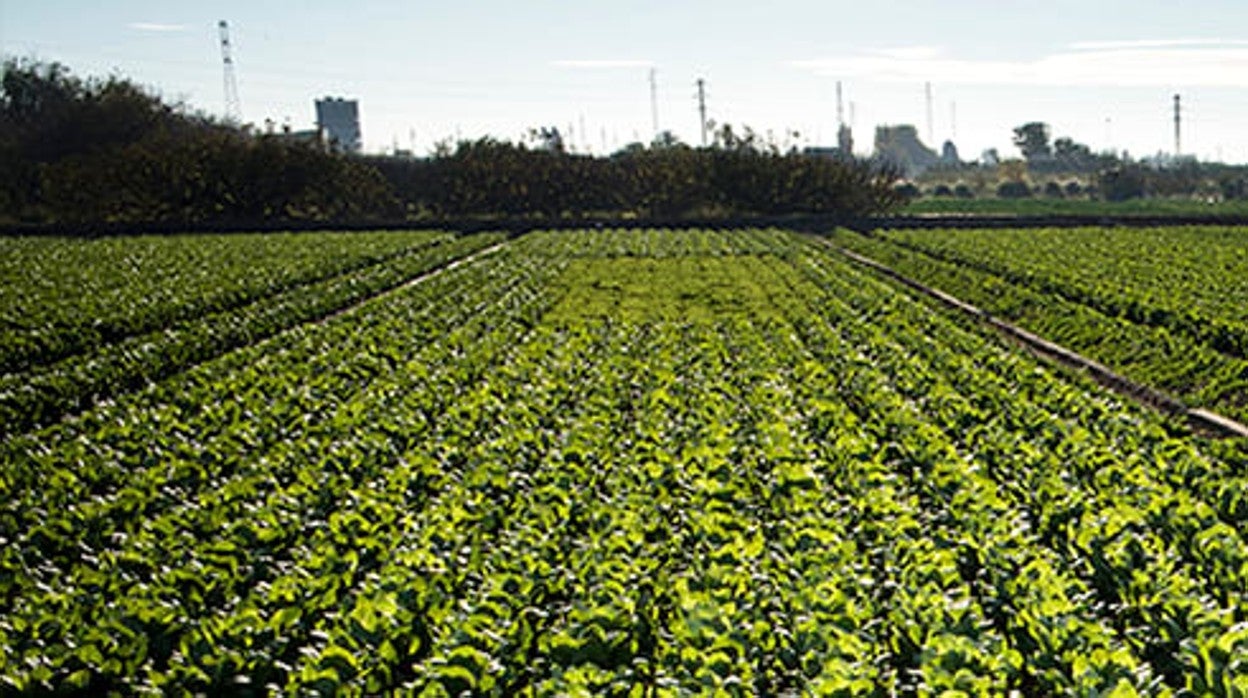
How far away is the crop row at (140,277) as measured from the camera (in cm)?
2091

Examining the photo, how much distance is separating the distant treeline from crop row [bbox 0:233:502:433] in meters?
29.9

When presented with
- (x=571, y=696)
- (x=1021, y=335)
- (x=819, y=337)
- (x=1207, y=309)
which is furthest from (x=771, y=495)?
(x=1207, y=309)

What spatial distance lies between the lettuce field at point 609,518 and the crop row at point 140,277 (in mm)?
419

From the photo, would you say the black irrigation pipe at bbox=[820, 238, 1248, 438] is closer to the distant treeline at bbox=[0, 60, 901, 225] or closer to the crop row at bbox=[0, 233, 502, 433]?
the crop row at bbox=[0, 233, 502, 433]

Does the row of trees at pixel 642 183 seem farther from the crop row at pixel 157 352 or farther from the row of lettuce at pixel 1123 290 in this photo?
the crop row at pixel 157 352

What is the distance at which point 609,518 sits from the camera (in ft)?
29.8

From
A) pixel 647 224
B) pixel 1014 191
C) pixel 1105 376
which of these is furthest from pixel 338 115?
pixel 1105 376

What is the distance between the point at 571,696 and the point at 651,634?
1612 millimetres

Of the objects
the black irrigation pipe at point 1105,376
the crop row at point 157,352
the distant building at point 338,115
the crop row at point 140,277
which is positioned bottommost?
the black irrigation pipe at point 1105,376

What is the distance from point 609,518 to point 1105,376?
10846 millimetres

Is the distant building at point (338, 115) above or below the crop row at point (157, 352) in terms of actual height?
above

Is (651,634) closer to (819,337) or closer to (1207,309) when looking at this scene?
(819,337)

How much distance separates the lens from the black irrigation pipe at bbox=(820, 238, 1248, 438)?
13.7m

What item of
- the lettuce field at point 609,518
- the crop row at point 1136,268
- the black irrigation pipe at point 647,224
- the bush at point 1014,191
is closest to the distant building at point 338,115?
the bush at point 1014,191
